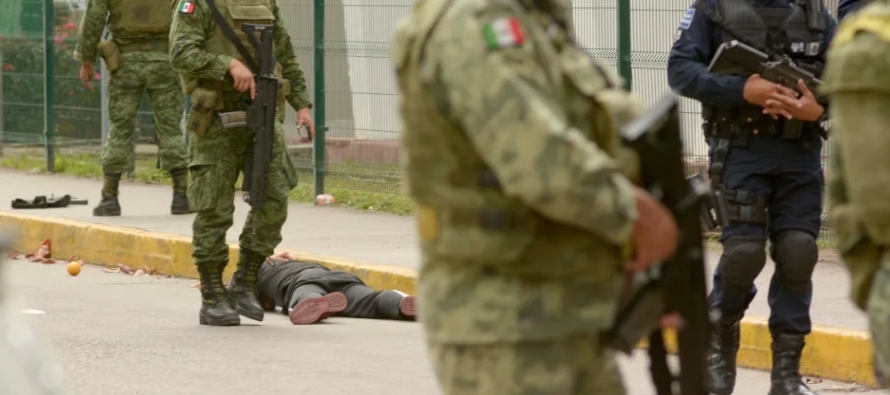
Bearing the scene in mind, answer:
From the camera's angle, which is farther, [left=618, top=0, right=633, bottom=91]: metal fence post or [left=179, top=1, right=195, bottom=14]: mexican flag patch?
[left=618, top=0, right=633, bottom=91]: metal fence post

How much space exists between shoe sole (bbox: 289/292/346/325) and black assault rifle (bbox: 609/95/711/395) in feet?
17.5

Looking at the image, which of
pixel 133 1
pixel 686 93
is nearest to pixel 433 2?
pixel 686 93

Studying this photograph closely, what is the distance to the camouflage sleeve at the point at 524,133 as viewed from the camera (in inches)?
125

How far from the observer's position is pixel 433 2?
339 cm

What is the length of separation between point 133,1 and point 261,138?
4766 mm

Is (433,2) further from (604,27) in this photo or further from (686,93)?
(604,27)

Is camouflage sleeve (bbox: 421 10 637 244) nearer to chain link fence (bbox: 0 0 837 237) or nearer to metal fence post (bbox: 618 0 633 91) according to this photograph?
chain link fence (bbox: 0 0 837 237)

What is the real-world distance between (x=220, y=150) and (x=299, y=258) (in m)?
2.27

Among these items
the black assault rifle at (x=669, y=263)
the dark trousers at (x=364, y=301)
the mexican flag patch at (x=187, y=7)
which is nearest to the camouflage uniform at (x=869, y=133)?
the black assault rifle at (x=669, y=263)

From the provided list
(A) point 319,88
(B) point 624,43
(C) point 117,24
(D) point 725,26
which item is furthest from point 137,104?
(D) point 725,26

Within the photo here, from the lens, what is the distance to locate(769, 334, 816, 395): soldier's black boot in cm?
636

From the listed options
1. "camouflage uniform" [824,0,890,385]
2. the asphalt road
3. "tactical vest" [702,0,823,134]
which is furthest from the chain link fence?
"camouflage uniform" [824,0,890,385]

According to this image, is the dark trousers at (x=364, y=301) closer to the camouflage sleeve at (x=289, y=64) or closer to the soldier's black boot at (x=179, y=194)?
the camouflage sleeve at (x=289, y=64)

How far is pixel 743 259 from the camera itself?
6219 millimetres
